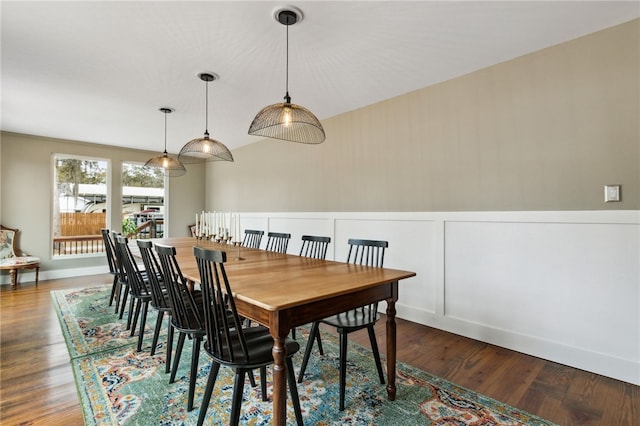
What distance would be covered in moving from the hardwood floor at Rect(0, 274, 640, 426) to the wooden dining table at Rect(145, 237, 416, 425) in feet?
2.56

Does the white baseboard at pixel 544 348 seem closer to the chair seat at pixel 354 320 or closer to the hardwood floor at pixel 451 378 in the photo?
the hardwood floor at pixel 451 378

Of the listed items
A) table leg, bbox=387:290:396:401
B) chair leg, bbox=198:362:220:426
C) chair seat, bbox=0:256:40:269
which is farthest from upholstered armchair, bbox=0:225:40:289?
table leg, bbox=387:290:396:401

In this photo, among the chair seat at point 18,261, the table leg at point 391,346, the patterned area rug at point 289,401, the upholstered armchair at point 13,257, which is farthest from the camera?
the upholstered armchair at point 13,257

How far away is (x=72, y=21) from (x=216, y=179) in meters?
4.81

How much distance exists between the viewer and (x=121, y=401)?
6.29 feet

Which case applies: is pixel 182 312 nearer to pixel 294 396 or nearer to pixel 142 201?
pixel 294 396

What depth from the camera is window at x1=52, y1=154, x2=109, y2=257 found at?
18.2ft

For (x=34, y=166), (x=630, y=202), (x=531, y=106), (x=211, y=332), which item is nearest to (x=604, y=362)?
(x=630, y=202)

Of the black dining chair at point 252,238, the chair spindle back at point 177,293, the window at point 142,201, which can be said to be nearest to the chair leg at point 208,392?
the chair spindle back at point 177,293

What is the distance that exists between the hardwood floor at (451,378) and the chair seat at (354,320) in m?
0.67

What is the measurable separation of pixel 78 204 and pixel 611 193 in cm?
740

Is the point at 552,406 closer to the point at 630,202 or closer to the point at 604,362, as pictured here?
the point at 604,362

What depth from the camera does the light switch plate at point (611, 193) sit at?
2217mm

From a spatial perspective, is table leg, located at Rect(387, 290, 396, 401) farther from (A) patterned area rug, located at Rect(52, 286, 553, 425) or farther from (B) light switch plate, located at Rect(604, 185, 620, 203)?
(B) light switch plate, located at Rect(604, 185, 620, 203)
